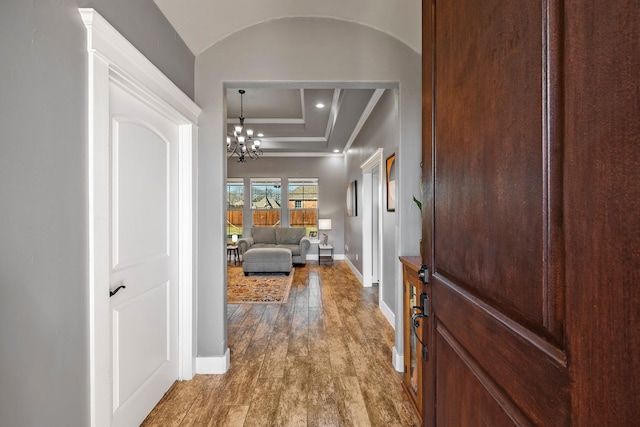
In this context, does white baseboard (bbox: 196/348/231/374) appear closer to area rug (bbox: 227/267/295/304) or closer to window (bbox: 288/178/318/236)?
area rug (bbox: 227/267/295/304)

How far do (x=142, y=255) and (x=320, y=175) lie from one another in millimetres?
6911

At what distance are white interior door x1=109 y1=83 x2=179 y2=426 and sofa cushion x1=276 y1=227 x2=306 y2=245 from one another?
18.3 feet

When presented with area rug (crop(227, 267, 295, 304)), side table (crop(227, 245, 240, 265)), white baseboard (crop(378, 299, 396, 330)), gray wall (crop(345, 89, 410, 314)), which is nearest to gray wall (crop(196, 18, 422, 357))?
gray wall (crop(345, 89, 410, 314))

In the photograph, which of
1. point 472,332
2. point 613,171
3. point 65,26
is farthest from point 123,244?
point 613,171

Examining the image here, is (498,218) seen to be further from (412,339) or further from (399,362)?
(399,362)

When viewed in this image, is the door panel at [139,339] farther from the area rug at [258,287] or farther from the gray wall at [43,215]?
the area rug at [258,287]

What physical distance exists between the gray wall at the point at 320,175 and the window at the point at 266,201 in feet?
0.49

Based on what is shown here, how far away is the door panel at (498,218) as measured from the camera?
1.76ft

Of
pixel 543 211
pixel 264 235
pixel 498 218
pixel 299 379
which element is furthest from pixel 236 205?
pixel 543 211

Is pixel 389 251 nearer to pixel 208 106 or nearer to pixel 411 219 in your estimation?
pixel 411 219

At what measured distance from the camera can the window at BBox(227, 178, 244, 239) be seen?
8.62 metres

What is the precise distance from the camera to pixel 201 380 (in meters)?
2.46

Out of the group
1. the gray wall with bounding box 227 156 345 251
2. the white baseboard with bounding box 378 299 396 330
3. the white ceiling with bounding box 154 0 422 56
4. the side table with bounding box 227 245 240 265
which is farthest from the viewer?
the gray wall with bounding box 227 156 345 251

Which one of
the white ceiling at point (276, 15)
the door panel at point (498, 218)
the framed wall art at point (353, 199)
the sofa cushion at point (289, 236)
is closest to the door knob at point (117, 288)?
the door panel at point (498, 218)
